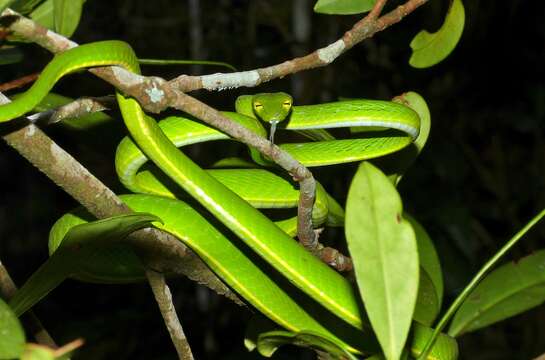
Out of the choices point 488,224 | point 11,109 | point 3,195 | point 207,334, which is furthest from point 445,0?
point 3,195

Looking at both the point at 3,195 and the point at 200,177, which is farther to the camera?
the point at 3,195

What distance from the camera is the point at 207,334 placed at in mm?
4539

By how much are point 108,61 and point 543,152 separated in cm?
395

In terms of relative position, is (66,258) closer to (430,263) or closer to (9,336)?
(9,336)

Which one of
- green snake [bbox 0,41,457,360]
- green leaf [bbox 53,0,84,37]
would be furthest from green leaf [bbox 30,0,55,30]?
green snake [bbox 0,41,457,360]

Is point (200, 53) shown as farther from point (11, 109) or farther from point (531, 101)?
point (11, 109)

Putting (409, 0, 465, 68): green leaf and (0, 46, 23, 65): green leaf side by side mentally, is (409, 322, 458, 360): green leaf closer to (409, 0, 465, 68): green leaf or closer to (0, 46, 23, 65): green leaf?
A: (409, 0, 465, 68): green leaf

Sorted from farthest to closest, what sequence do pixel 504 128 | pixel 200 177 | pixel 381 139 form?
pixel 504 128
pixel 381 139
pixel 200 177

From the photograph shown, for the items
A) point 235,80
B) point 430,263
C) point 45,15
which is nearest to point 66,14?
point 45,15

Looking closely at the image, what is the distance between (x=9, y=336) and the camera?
2.98ft

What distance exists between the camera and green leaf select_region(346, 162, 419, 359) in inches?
44.7

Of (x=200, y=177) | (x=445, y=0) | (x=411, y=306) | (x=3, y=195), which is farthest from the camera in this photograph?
(x=3, y=195)

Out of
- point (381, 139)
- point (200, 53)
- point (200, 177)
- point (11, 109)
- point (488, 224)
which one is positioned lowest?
point (488, 224)

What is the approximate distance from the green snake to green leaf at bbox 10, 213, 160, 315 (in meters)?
0.24
